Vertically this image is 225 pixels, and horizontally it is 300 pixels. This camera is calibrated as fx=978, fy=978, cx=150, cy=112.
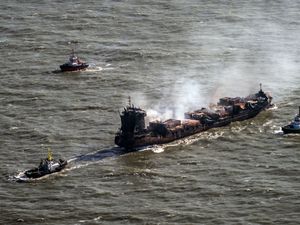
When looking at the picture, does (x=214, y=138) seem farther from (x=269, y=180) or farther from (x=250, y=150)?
(x=269, y=180)

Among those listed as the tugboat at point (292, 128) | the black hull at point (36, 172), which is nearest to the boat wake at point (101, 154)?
the black hull at point (36, 172)

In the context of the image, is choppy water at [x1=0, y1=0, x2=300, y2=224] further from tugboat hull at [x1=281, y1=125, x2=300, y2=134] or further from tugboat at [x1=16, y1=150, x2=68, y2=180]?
tugboat hull at [x1=281, y1=125, x2=300, y2=134]

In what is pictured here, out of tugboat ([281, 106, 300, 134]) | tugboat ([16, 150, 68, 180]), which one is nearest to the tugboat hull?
tugboat ([281, 106, 300, 134])

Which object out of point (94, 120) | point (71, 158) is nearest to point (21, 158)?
point (71, 158)

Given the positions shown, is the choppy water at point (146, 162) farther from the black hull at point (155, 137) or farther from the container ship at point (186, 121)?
the container ship at point (186, 121)

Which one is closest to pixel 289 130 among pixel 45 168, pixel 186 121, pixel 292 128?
pixel 292 128
